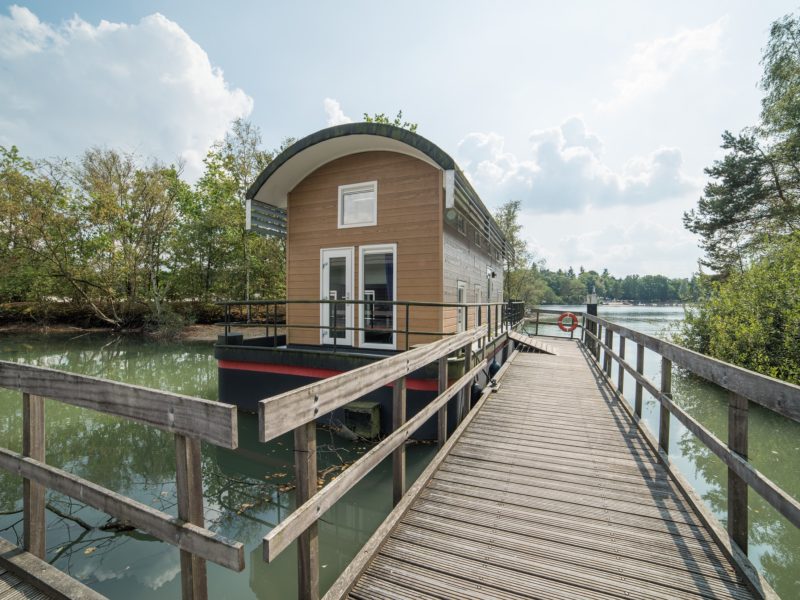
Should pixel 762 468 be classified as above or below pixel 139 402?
below

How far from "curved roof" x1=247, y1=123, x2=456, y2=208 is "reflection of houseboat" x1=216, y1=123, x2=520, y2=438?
0.07ft

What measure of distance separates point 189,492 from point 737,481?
282 cm

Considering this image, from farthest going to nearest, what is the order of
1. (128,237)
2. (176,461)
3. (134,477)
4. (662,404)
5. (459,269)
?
(128,237) < (459,269) < (134,477) < (662,404) < (176,461)

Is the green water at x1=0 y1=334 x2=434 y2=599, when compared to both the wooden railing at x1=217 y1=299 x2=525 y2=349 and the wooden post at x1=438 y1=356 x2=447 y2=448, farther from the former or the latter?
the wooden railing at x1=217 y1=299 x2=525 y2=349

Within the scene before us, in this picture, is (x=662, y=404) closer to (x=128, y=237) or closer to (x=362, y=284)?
(x=362, y=284)

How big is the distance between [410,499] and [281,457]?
330cm


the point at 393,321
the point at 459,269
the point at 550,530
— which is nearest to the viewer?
the point at 550,530

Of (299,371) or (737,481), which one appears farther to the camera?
(299,371)

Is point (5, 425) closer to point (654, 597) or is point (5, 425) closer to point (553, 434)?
point (553, 434)

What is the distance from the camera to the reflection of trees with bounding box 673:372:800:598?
3.37 metres

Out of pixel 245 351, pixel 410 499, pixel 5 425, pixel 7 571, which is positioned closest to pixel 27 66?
pixel 5 425

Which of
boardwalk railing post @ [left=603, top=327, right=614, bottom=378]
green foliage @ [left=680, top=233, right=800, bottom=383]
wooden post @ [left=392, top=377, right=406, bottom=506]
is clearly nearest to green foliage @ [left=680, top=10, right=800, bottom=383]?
green foliage @ [left=680, top=233, right=800, bottom=383]

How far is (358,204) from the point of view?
775 cm

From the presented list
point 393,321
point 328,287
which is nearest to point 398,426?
point 393,321
